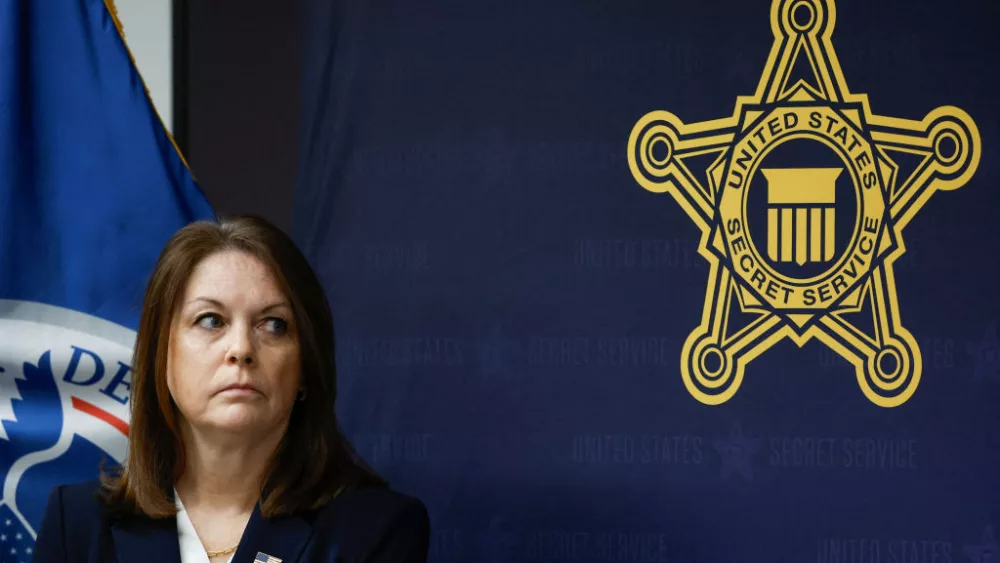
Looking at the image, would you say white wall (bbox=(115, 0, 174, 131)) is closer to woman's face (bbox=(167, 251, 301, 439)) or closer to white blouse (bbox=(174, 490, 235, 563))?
woman's face (bbox=(167, 251, 301, 439))

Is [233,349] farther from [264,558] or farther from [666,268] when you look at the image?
[666,268]

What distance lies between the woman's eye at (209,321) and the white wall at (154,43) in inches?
30.3

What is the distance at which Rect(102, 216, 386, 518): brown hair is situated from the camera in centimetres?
151

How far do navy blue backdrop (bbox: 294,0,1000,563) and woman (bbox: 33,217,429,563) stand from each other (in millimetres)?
371

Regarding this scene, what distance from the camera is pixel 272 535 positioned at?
1483 millimetres

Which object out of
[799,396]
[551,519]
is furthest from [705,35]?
[551,519]

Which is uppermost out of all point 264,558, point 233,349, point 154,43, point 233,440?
point 154,43

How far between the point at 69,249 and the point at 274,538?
705 millimetres

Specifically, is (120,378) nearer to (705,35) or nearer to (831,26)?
(705,35)

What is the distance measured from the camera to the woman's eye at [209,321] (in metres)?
1.49

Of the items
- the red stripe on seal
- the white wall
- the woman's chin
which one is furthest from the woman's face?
the white wall

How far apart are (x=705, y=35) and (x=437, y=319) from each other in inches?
28.1

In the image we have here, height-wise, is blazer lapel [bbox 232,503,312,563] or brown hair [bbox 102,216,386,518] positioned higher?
brown hair [bbox 102,216,386,518]

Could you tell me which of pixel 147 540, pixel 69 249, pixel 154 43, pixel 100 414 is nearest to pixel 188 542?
pixel 147 540
